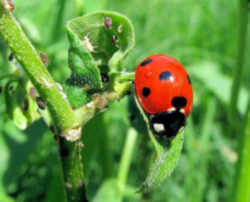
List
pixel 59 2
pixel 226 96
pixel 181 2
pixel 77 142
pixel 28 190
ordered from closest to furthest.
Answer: pixel 77 142 → pixel 59 2 → pixel 28 190 → pixel 226 96 → pixel 181 2

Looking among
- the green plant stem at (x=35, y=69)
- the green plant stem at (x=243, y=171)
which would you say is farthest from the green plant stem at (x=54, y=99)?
the green plant stem at (x=243, y=171)

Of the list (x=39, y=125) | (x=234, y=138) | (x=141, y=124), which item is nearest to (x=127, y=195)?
(x=39, y=125)

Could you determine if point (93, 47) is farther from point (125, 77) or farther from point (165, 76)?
point (165, 76)

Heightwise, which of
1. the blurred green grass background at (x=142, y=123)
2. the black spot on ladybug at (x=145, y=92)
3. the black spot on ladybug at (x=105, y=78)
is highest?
the black spot on ladybug at (x=105, y=78)

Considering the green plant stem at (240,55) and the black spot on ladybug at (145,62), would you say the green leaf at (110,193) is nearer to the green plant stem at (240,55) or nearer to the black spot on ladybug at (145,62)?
the green plant stem at (240,55)

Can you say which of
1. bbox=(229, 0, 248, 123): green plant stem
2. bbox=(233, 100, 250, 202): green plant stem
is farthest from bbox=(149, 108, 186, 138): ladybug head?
bbox=(229, 0, 248, 123): green plant stem

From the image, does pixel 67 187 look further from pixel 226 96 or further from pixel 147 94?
pixel 226 96

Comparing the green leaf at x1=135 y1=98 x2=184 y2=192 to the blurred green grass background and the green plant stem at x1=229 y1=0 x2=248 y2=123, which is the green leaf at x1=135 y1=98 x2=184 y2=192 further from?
the green plant stem at x1=229 y1=0 x2=248 y2=123
